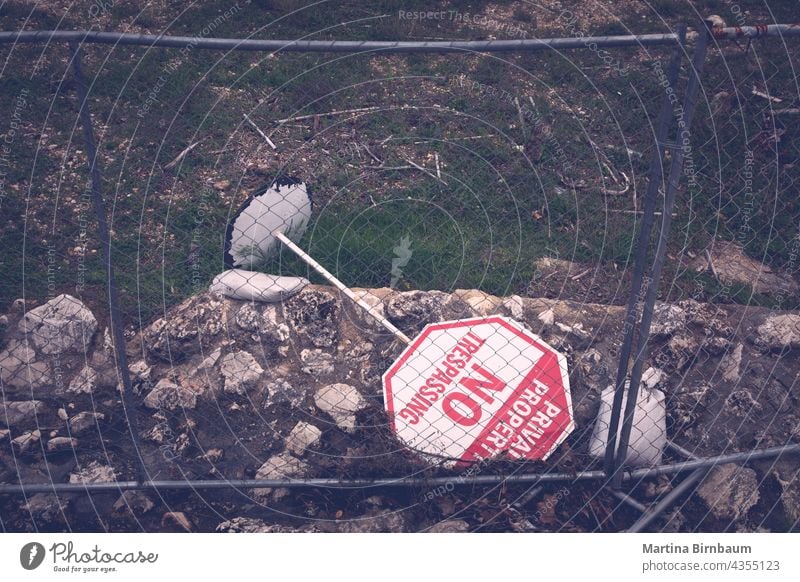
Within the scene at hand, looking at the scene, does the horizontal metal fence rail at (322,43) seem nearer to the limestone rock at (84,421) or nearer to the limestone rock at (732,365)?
the limestone rock at (84,421)

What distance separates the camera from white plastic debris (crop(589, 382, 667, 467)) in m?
3.44

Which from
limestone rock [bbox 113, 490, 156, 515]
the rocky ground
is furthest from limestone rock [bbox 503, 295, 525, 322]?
limestone rock [bbox 113, 490, 156, 515]

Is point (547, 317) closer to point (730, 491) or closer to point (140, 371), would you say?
point (730, 491)

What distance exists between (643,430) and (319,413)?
61.2 inches

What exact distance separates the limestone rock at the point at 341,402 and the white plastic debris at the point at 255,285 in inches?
22.5

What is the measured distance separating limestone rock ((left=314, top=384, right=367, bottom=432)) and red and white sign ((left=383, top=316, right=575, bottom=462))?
6.7 inches

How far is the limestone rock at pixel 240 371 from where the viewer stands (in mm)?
3666

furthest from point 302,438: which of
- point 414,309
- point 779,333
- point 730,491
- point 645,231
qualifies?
point 779,333

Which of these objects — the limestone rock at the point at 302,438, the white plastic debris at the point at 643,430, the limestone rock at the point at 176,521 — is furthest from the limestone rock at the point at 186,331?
the white plastic debris at the point at 643,430

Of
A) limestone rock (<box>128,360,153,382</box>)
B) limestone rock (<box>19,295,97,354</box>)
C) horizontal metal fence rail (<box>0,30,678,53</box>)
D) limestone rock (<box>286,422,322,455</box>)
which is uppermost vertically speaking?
horizontal metal fence rail (<box>0,30,678,53</box>)

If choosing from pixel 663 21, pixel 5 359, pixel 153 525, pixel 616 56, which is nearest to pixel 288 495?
pixel 153 525

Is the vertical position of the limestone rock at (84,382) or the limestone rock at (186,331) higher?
the limestone rock at (186,331)

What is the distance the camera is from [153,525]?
10.8 feet

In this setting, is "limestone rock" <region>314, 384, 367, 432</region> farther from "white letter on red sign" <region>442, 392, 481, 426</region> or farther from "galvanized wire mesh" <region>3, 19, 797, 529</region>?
"white letter on red sign" <region>442, 392, 481, 426</region>
